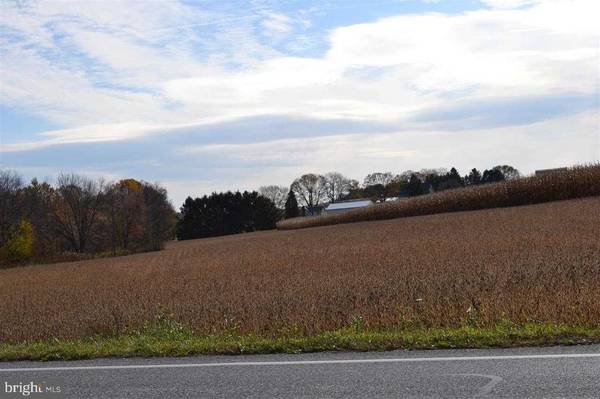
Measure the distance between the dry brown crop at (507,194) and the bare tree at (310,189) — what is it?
2751 inches

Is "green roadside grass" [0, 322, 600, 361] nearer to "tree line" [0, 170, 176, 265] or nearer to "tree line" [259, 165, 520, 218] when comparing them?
"tree line" [0, 170, 176, 265]

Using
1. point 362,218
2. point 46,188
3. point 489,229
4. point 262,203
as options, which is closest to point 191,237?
point 262,203

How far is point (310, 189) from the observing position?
134125 mm

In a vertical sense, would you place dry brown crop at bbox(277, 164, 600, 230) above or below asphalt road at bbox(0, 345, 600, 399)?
above

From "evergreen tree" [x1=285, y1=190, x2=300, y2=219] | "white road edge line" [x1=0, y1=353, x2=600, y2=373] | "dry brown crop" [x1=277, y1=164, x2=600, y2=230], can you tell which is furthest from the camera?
"evergreen tree" [x1=285, y1=190, x2=300, y2=219]

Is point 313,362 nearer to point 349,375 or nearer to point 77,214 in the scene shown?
point 349,375

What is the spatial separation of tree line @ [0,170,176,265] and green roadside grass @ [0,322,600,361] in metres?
58.6

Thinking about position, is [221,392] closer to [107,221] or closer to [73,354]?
[73,354]

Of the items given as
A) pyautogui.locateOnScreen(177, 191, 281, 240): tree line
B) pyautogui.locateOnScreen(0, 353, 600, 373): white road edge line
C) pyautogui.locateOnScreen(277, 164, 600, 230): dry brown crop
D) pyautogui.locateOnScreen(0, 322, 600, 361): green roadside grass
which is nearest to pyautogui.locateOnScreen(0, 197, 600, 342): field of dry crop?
pyautogui.locateOnScreen(0, 322, 600, 361): green roadside grass

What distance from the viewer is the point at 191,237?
108125 millimetres

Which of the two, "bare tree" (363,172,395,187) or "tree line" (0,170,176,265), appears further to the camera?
"bare tree" (363,172,395,187)

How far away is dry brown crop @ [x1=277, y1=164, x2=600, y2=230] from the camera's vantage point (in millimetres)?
45625

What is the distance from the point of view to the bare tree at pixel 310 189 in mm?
132500

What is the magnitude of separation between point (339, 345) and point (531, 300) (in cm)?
365
